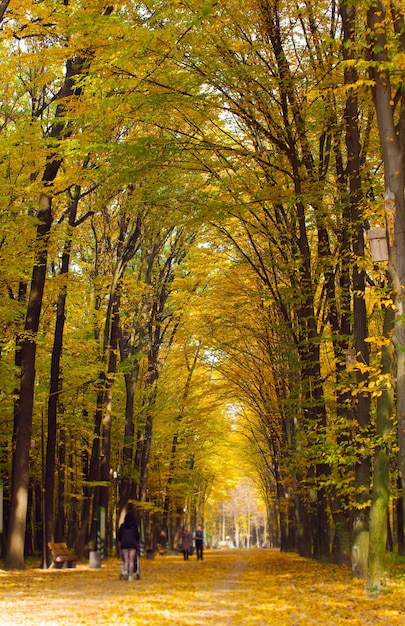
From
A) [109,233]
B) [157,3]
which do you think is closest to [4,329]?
[109,233]

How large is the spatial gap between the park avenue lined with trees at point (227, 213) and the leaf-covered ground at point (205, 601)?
1.00 m

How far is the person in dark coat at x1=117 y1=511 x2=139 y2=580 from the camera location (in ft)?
58.3

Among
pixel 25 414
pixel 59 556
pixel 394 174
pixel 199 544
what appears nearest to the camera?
pixel 394 174

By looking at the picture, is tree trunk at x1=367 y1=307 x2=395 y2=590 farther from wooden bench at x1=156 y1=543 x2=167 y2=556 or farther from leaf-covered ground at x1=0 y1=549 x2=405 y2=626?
wooden bench at x1=156 y1=543 x2=167 y2=556

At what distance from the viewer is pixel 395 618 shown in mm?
9891

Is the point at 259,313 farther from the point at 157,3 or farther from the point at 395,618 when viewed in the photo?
the point at 395,618

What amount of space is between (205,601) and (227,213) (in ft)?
28.9

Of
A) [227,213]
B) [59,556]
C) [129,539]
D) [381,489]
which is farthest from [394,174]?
[59,556]

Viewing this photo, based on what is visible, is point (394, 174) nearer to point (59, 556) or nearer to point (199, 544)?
point (59, 556)

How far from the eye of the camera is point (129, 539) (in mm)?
17766

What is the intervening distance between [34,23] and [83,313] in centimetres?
2133

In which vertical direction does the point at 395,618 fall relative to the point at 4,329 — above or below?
below

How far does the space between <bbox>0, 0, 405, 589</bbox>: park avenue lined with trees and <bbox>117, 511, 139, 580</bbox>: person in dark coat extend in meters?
4.22

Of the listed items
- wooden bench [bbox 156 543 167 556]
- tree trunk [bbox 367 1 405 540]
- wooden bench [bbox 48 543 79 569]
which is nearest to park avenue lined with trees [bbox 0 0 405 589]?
tree trunk [bbox 367 1 405 540]
